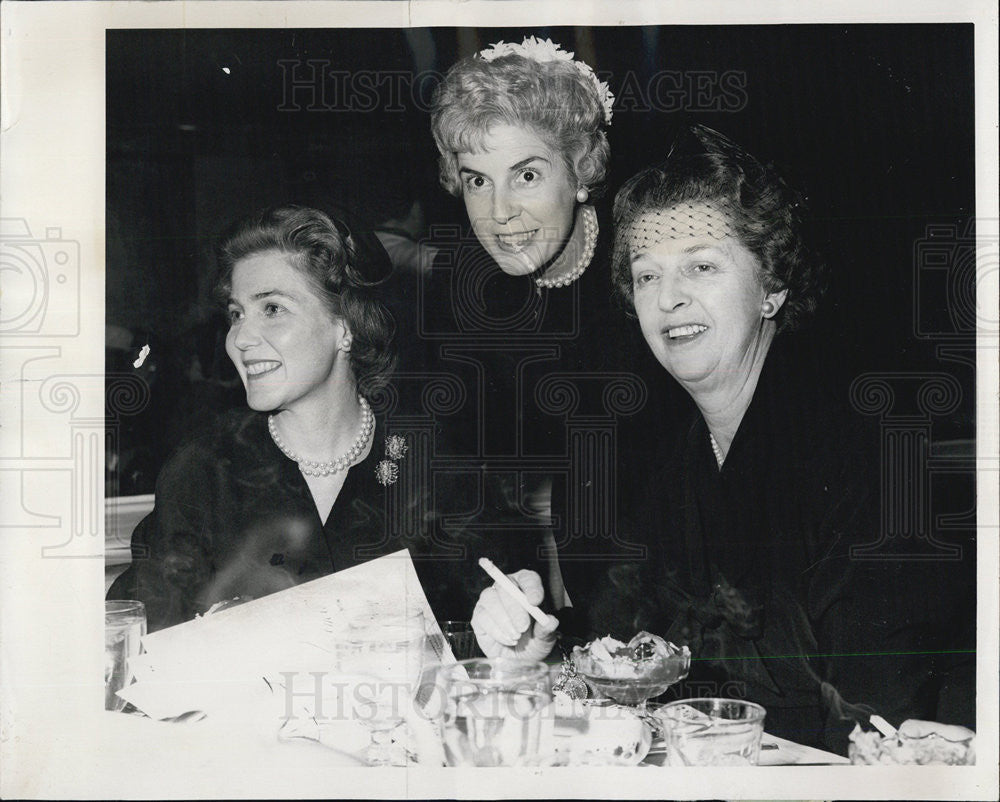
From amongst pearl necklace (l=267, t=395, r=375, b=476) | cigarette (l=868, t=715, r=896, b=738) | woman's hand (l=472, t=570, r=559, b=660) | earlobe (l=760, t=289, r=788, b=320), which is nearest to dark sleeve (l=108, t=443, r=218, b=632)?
pearl necklace (l=267, t=395, r=375, b=476)

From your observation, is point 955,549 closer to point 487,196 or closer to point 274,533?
point 487,196

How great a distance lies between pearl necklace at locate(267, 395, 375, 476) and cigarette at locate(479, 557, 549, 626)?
1.14ft

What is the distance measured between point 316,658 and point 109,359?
0.76 meters

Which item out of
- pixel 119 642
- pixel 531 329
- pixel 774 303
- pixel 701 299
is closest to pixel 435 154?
pixel 531 329

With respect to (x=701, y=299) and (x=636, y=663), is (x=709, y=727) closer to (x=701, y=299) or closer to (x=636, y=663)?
(x=636, y=663)

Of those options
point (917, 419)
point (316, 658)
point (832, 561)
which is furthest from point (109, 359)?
point (917, 419)

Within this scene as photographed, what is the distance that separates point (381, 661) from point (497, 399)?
1.95ft

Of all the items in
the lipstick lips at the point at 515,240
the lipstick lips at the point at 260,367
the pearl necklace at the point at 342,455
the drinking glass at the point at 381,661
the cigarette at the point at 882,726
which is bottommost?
the cigarette at the point at 882,726

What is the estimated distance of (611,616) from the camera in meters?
2.09

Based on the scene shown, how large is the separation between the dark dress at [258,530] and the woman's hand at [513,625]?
39 millimetres

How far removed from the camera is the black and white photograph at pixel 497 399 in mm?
2074

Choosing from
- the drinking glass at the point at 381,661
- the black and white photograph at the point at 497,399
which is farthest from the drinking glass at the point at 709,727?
the drinking glass at the point at 381,661

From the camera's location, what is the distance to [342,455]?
6.89 ft

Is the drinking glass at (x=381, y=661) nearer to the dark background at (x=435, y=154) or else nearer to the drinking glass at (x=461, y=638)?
the drinking glass at (x=461, y=638)
